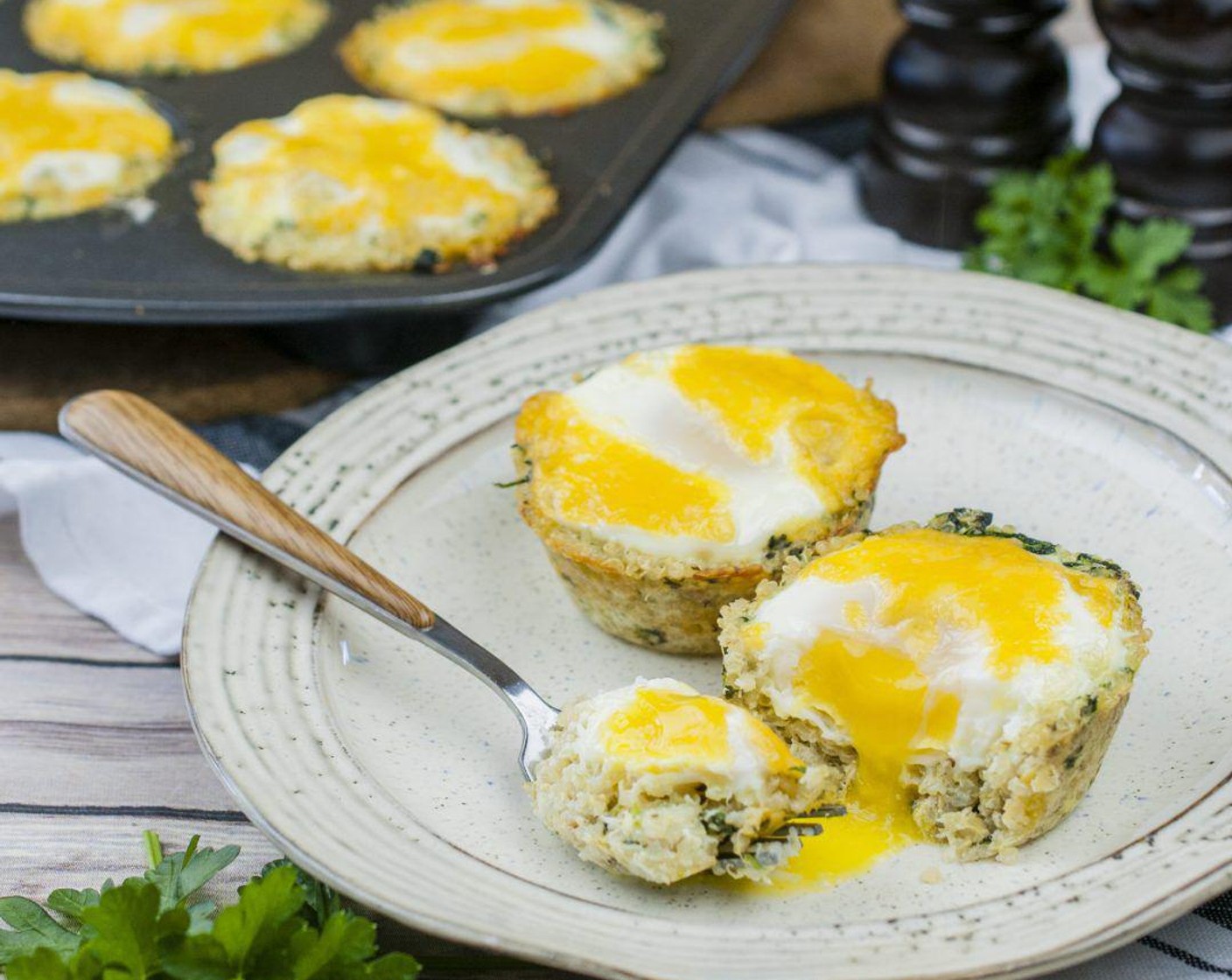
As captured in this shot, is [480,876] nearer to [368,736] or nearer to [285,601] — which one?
[368,736]

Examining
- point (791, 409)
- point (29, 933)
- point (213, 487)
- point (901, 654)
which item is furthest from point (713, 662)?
point (29, 933)

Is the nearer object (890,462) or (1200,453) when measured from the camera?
(1200,453)

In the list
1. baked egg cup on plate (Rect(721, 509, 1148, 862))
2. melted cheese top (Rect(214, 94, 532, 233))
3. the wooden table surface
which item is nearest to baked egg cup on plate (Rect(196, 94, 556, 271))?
melted cheese top (Rect(214, 94, 532, 233))

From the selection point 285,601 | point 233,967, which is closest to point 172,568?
point 285,601

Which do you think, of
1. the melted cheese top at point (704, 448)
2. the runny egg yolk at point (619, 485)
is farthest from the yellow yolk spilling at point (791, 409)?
the runny egg yolk at point (619, 485)

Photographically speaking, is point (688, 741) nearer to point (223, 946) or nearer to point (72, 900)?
point (223, 946)

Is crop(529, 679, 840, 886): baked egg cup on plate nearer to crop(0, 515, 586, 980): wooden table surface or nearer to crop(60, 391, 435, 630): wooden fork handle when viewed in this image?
crop(0, 515, 586, 980): wooden table surface
